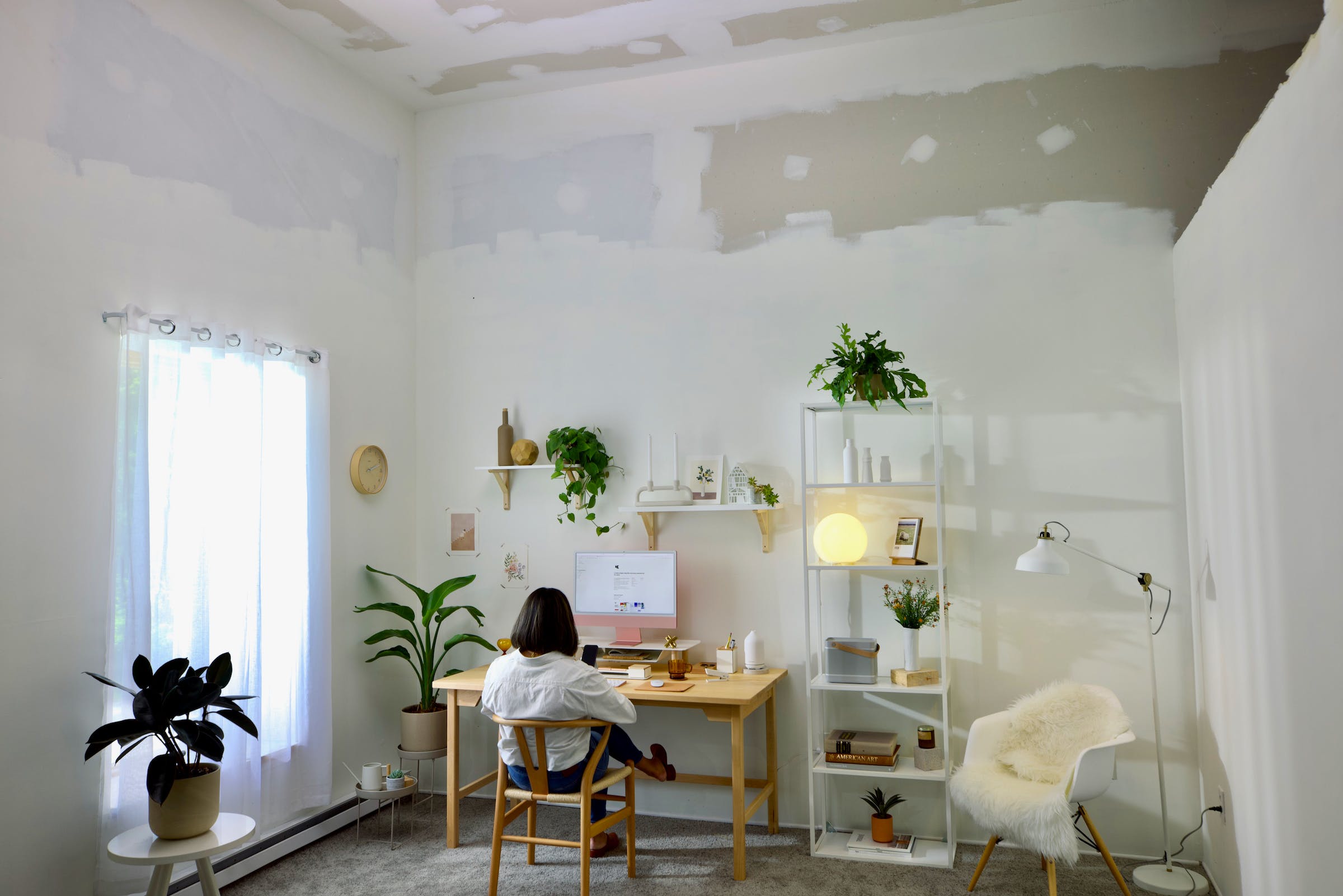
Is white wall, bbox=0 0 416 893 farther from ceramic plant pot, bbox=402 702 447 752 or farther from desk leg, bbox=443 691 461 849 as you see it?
desk leg, bbox=443 691 461 849

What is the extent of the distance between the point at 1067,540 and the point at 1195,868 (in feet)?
4.11

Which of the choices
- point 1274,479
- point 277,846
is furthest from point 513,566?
point 1274,479

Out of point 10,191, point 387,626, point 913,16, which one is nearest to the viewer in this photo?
point 10,191

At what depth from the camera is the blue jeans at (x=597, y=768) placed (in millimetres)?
3150

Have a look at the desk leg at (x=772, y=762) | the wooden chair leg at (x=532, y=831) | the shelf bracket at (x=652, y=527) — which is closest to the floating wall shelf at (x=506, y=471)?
the shelf bracket at (x=652, y=527)

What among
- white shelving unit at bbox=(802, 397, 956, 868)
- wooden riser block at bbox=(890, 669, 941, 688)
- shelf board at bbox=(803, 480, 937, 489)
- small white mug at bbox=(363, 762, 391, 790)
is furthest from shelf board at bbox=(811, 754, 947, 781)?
small white mug at bbox=(363, 762, 391, 790)

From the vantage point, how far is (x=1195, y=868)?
3.33 meters

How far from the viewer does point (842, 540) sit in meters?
3.65

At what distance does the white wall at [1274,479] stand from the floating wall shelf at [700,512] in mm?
1635

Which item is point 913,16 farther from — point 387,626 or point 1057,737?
point 387,626

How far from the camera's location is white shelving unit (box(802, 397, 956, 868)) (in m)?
3.46

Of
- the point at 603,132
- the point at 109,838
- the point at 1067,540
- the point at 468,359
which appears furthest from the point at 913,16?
the point at 109,838

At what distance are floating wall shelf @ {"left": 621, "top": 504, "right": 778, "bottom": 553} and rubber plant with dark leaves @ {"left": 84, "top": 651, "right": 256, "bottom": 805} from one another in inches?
71.5

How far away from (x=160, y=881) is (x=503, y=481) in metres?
2.17
